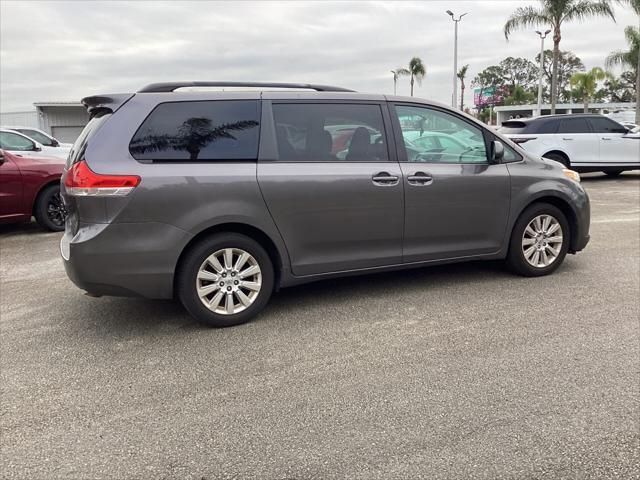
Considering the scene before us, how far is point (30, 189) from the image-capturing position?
27.8ft

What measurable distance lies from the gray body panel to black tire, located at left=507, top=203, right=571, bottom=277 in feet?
0.31

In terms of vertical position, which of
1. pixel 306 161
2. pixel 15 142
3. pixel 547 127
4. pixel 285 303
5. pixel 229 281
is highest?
pixel 547 127

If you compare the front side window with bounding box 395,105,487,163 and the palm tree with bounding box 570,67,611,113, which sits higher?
the palm tree with bounding box 570,67,611,113

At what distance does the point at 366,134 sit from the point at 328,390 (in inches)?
89.8

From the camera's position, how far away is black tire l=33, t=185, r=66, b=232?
28.3ft

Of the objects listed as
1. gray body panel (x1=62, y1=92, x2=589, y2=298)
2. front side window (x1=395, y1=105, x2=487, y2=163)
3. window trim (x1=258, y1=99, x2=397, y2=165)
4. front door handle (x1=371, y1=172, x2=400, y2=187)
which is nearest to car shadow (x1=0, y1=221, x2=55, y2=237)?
gray body panel (x1=62, y1=92, x2=589, y2=298)

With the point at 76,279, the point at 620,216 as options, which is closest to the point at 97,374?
the point at 76,279

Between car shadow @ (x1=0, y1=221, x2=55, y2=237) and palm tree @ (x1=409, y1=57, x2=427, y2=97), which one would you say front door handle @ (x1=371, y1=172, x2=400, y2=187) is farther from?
palm tree @ (x1=409, y1=57, x2=427, y2=97)

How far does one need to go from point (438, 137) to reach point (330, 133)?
3.52ft

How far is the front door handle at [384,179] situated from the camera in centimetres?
474

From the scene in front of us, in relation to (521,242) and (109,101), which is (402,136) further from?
(109,101)

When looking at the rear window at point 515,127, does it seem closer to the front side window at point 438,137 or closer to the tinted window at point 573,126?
the tinted window at point 573,126

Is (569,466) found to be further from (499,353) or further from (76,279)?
(76,279)

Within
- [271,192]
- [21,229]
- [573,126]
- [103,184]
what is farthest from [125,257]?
[573,126]
